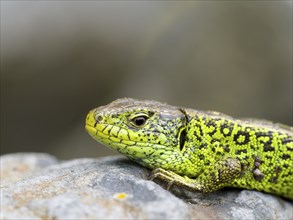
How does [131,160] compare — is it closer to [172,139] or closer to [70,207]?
[172,139]

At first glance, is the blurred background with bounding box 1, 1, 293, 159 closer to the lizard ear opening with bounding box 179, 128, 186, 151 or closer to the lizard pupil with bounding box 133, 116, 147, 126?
the lizard ear opening with bounding box 179, 128, 186, 151

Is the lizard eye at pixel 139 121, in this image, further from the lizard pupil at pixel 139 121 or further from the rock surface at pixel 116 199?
the rock surface at pixel 116 199

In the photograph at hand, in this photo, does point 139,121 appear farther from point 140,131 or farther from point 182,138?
point 182,138

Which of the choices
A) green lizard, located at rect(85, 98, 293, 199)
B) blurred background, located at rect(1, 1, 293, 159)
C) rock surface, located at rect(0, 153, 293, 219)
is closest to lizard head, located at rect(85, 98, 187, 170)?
green lizard, located at rect(85, 98, 293, 199)

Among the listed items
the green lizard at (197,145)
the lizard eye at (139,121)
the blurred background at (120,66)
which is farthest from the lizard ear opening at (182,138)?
the blurred background at (120,66)

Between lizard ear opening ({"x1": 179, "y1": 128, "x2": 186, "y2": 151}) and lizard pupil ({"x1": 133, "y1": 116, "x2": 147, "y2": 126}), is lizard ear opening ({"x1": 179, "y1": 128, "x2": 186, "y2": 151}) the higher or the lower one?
the lower one
